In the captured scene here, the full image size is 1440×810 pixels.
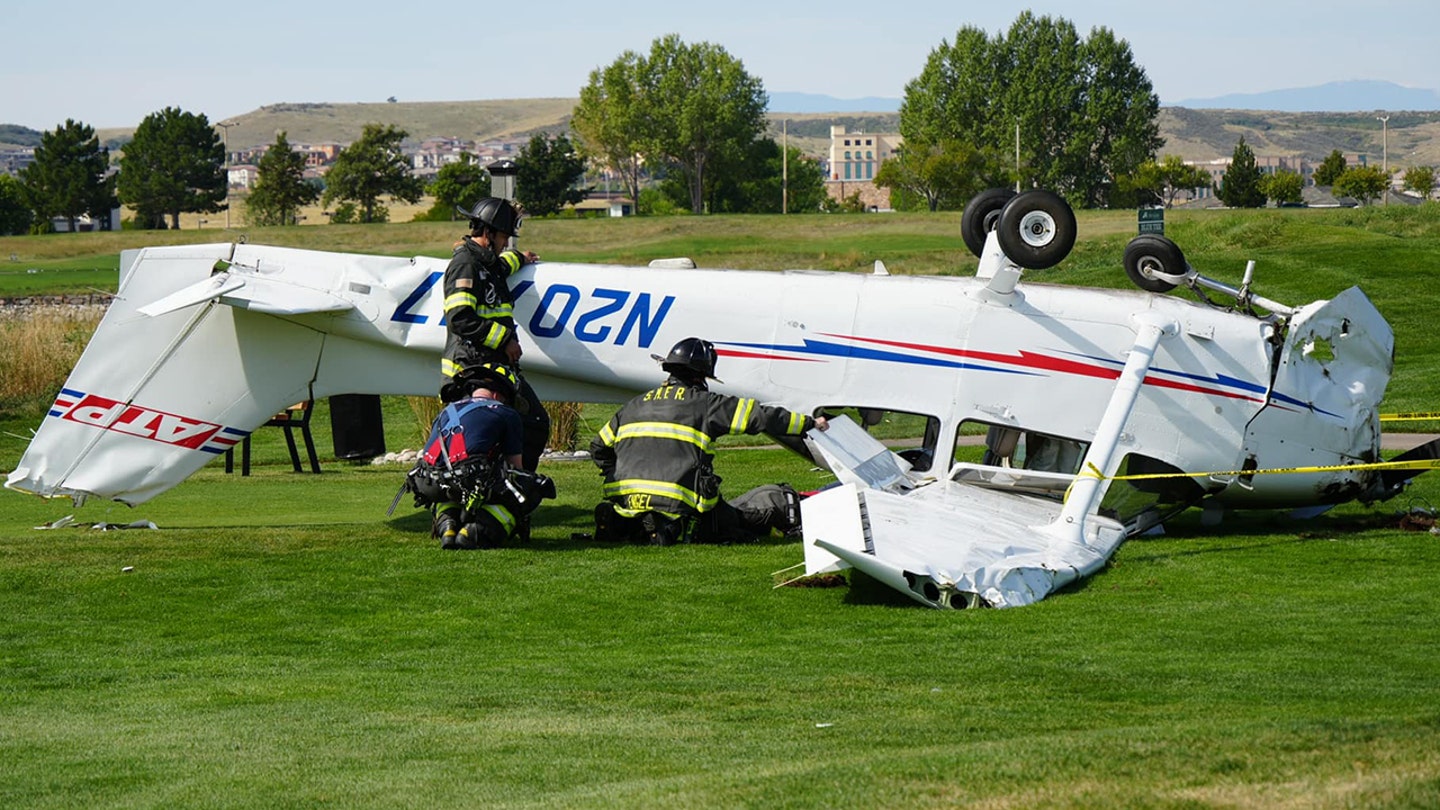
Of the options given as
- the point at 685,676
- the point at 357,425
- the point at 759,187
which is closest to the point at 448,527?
the point at 685,676

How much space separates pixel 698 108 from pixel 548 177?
2877 centimetres

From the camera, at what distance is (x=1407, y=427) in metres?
22.9

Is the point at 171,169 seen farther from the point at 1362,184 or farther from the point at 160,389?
the point at 160,389

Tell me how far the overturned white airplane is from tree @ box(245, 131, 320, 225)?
94.1 metres

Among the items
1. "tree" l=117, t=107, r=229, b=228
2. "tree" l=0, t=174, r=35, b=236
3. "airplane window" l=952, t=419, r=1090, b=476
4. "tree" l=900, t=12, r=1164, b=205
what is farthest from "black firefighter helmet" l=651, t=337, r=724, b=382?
"tree" l=900, t=12, r=1164, b=205

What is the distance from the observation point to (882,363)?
13.6 metres

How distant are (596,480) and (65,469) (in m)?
6.44

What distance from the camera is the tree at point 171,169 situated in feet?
412

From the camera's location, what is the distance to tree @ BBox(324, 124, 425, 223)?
110250 millimetres

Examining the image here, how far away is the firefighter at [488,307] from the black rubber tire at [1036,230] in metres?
4.36

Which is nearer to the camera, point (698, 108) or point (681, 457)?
point (681, 457)

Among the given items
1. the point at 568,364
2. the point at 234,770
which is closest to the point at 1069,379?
the point at 568,364

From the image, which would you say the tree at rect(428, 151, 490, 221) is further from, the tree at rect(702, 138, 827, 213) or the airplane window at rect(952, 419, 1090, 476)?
the airplane window at rect(952, 419, 1090, 476)

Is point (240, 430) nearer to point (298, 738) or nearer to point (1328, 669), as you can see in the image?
point (298, 738)
